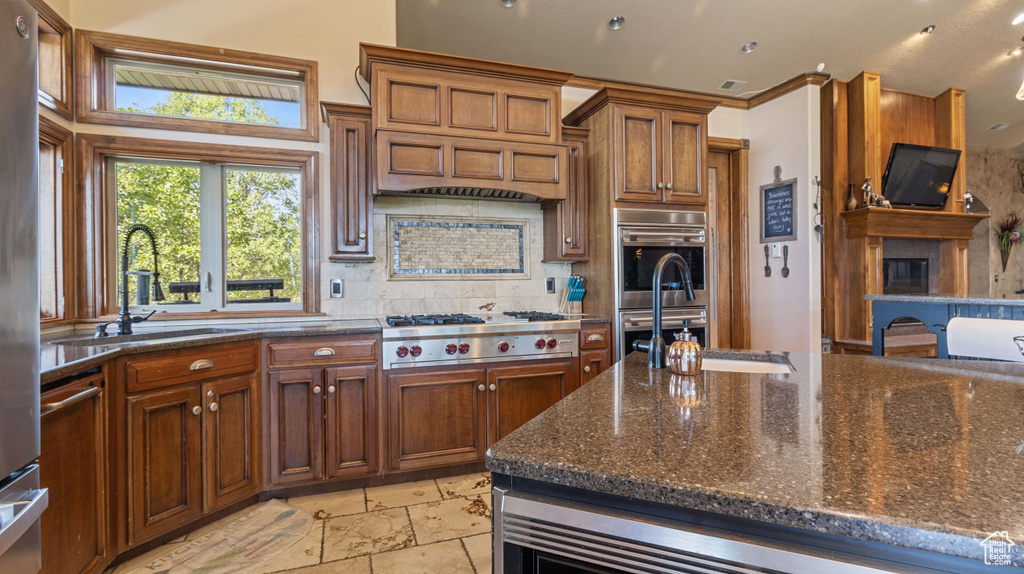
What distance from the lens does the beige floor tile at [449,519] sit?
2.18m

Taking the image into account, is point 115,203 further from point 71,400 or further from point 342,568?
point 342,568

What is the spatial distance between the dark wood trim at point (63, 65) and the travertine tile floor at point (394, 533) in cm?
229

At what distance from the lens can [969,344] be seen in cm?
163

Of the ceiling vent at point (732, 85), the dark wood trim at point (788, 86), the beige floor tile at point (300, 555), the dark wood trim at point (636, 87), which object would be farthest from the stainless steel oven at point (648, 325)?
the dark wood trim at point (788, 86)

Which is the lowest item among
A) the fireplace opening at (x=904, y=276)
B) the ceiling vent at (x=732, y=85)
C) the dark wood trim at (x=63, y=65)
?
the fireplace opening at (x=904, y=276)

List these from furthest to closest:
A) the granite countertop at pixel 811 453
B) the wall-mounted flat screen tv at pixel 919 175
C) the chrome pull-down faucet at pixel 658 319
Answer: the wall-mounted flat screen tv at pixel 919 175
the chrome pull-down faucet at pixel 658 319
the granite countertop at pixel 811 453

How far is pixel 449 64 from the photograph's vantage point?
2930 mm

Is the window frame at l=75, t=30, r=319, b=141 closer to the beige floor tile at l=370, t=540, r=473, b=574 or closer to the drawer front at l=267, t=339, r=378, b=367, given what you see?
the drawer front at l=267, t=339, r=378, b=367

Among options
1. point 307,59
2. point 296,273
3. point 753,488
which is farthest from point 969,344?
point 307,59

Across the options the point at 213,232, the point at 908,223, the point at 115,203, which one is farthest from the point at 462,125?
the point at 908,223

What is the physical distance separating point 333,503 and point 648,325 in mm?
2211

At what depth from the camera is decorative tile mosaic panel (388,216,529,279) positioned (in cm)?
328

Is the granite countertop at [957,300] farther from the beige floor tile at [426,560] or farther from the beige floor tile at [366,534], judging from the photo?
the beige floor tile at [366,534]

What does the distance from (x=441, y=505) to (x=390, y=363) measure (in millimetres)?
808
